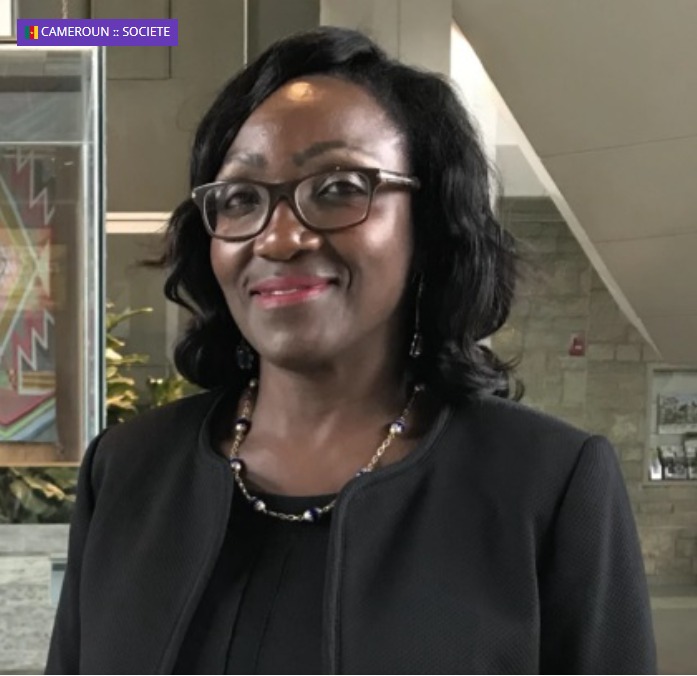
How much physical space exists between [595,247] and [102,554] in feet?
8.59

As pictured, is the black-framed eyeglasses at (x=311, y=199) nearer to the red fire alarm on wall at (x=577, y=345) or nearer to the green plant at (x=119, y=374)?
the green plant at (x=119, y=374)

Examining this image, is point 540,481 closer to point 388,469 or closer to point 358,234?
point 388,469

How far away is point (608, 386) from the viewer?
3.88 meters

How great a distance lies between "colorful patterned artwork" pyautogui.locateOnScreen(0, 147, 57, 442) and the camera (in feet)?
7.29

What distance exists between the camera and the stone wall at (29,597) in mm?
2266

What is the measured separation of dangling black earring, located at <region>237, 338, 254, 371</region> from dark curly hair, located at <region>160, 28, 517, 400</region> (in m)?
0.09

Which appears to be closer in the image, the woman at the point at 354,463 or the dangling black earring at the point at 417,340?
the woman at the point at 354,463

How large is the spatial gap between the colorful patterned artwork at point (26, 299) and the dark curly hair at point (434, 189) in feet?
4.69

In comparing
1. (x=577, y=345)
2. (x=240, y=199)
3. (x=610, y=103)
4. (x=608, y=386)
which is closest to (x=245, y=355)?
(x=240, y=199)

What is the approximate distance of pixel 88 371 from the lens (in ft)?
7.37

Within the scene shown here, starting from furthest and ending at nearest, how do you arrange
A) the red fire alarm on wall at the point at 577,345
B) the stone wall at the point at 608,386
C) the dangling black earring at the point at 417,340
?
the red fire alarm on wall at the point at 577,345 → the stone wall at the point at 608,386 → the dangling black earring at the point at 417,340

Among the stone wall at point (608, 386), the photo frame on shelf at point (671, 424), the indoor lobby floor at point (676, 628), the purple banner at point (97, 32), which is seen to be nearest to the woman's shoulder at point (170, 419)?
the purple banner at point (97, 32)

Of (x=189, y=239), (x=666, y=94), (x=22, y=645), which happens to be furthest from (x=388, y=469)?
(x=666, y=94)

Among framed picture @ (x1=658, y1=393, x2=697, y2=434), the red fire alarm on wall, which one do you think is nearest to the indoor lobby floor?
framed picture @ (x1=658, y1=393, x2=697, y2=434)
